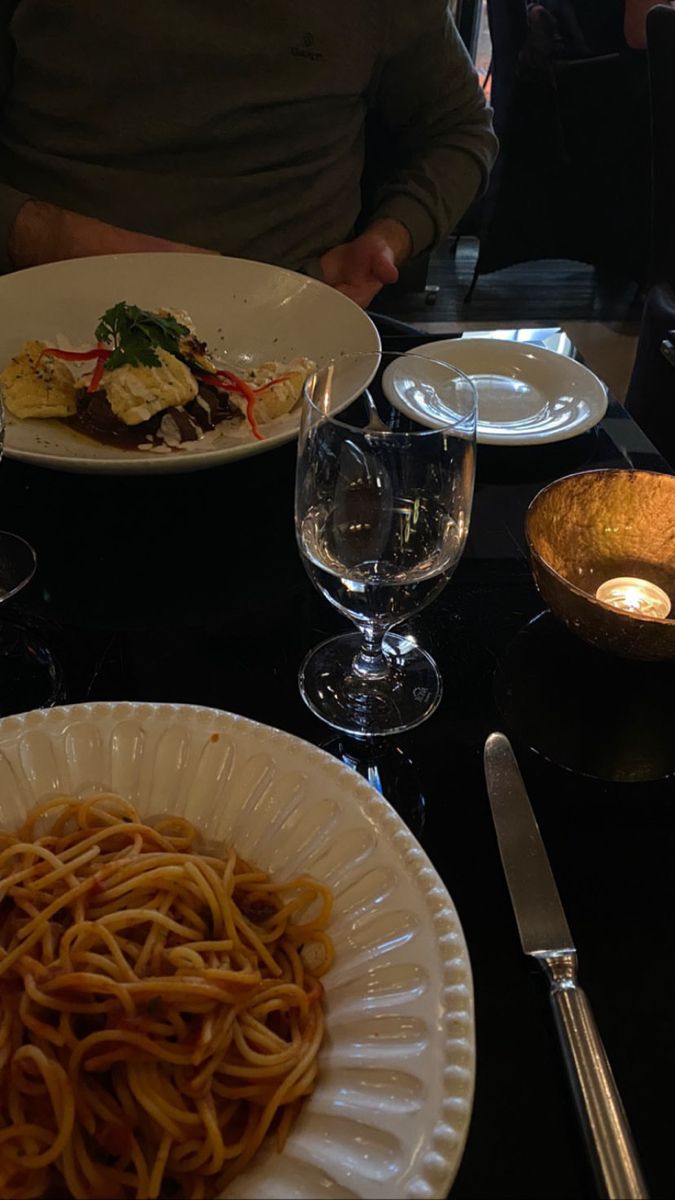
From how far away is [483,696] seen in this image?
849 millimetres

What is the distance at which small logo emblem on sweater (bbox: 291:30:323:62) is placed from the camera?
1.61 meters

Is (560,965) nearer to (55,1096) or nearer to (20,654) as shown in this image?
(55,1096)

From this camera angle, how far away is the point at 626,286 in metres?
4.04

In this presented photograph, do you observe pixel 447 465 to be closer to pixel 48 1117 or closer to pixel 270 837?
pixel 270 837

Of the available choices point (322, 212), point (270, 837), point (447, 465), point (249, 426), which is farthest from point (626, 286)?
point (270, 837)

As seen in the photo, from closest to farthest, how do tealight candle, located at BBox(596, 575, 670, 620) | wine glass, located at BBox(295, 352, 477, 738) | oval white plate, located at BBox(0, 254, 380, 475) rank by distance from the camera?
wine glass, located at BBox(295, 352, 477, 738)
tealight candle, located at BBox(596, 575, 670, 620)
oval white plate, located at BBox(0, 254, 380, 475)

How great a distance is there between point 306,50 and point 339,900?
1.56 m

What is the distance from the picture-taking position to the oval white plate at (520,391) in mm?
1170

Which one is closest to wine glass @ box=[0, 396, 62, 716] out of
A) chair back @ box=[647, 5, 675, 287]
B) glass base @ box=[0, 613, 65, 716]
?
glass base @ box=[0, 613, 65, 716]

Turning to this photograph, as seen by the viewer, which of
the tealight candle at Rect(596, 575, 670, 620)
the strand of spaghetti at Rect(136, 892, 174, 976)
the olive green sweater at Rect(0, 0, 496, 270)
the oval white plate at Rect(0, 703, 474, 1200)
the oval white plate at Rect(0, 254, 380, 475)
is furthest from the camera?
the olive green sweater at Rect(0, 0, 496, 270)

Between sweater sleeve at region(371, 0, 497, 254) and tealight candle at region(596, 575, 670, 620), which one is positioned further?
sweater sleeve at region(371, 0, 497, 254)

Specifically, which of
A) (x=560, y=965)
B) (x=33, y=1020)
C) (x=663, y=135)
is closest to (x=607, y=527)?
(x=560, y=965)

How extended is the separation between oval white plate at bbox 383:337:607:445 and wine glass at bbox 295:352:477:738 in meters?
0.29

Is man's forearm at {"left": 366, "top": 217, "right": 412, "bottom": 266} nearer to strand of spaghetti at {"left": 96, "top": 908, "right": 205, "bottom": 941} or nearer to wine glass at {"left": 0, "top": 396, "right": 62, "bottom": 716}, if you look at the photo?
wine glass at {"left": 0, "top": 396, "right": 62, "bottom": 716}
